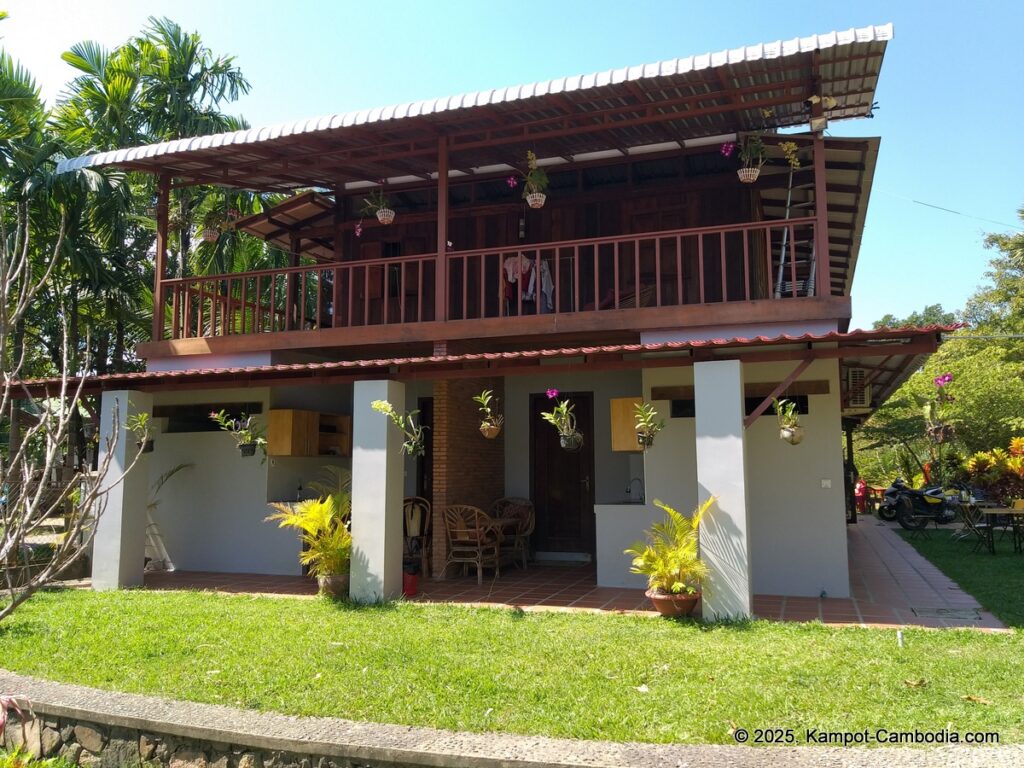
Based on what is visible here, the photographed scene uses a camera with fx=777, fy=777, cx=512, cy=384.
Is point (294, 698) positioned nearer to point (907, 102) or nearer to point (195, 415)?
point (195, 415)

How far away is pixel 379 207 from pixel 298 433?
11.4 feet

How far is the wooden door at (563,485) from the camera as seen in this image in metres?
11.3

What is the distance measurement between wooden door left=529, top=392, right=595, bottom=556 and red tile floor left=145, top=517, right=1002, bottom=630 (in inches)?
25.1

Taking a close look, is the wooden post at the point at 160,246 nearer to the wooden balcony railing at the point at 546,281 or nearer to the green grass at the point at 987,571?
the wooden balcony railing at the point at 546,281

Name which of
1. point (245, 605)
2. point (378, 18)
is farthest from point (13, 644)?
point (378, 18)

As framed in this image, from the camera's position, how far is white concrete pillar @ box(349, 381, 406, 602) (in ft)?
26.3

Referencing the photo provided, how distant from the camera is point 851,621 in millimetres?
6855

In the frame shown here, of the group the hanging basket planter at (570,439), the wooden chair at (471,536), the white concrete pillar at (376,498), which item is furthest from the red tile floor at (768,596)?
the hanging basket planter at (570,439)

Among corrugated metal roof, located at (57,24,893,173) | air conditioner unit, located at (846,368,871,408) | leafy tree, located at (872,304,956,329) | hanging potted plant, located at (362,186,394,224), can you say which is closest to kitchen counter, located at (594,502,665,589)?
air conditioner unit, located at (846,368,871,408)

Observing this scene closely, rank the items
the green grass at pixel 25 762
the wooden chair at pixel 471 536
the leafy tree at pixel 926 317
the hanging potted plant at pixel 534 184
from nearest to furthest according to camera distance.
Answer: the green grass at pixel 25 762 < the wooden chair at pixel 471 536 < the hanging potted plant at pixel 534 184 < the leafy tree at pixel 926 317

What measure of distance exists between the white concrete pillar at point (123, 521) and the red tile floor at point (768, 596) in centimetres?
39

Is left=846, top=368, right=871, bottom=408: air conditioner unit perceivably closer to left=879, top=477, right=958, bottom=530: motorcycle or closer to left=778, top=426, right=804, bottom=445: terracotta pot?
left=778, top=426, right=804, bottom=445: terracotta pot

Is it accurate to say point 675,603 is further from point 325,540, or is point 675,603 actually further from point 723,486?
point 325,540

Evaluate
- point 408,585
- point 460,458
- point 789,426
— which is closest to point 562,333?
point 460,458
